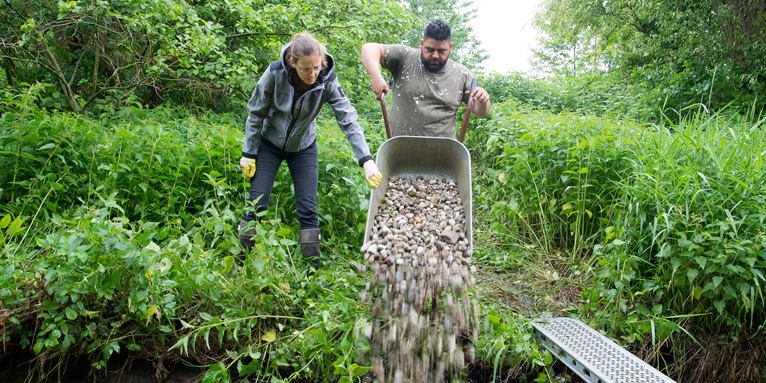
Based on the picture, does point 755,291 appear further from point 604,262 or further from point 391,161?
point 391,161

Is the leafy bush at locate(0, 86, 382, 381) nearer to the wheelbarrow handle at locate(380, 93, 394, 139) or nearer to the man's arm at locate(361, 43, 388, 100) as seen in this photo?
the wheelbarrow handle at locate(380, 93, 394, 139)

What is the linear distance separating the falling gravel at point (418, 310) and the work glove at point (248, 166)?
2.71ft

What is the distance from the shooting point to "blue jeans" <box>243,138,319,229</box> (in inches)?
104

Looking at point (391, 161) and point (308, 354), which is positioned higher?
point (391, 161)

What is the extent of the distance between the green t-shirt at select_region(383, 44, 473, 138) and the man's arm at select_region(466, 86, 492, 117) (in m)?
0.27

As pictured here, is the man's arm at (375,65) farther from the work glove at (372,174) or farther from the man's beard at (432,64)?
the work glove at (372,174)

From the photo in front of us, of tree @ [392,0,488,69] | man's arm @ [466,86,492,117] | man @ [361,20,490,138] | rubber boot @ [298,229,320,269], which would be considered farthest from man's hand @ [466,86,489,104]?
tree @ [392,0,488,69]

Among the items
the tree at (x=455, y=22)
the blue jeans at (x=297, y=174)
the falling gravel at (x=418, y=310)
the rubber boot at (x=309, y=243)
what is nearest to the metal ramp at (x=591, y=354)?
the falling gravel at (x=418, y=310)

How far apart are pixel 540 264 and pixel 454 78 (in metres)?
1.55

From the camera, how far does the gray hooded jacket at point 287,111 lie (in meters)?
2.47

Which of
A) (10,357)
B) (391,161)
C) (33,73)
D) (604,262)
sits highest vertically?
(33,73)

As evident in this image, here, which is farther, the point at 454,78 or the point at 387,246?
the point at 454,78

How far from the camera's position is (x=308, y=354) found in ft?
6.73

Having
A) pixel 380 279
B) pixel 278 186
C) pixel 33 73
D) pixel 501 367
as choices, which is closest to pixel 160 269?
pixel 380 279
